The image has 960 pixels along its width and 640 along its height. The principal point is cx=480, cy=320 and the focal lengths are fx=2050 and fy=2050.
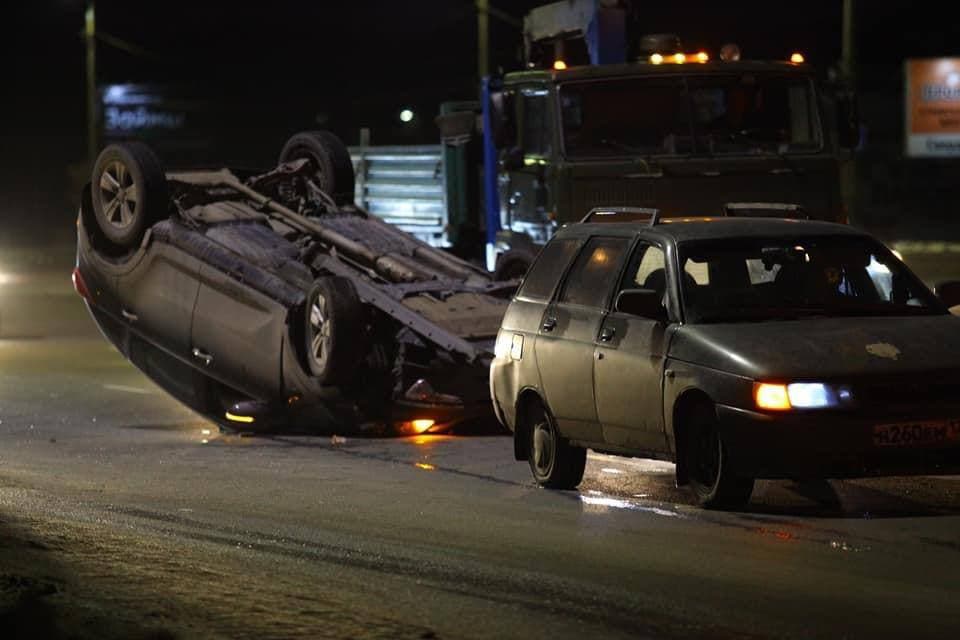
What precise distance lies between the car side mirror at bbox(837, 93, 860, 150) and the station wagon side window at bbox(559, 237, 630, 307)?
6.24 m

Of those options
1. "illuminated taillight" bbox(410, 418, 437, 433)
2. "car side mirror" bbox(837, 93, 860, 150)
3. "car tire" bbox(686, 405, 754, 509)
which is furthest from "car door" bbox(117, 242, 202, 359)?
"car tire" bbox(686, 405, 754, 509)

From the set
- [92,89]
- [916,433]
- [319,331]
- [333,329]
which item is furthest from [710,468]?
[92,89]

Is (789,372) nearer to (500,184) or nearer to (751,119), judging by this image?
(751,119)

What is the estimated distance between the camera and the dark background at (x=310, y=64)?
58.5 m

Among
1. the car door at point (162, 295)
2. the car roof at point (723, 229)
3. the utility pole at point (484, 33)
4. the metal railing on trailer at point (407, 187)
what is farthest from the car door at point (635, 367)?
the utility pole at point (484, 33)

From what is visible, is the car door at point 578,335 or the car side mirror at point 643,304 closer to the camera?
the car side mirror at point 643,304

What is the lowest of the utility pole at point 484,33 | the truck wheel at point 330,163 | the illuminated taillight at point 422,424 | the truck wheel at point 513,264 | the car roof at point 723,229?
the illuminated taillight at point 422,424

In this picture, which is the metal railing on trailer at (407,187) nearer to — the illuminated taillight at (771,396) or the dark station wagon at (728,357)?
the dark station wagon at (728,357)

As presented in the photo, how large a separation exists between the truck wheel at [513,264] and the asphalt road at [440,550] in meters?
3.34

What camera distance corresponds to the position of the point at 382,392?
577 inches

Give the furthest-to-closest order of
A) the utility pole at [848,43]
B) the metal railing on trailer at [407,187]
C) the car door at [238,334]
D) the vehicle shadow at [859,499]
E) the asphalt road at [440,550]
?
the utility pole at [848,43] < the metal railing on trailer at [407,187] < the car door at [238,334] < the vehicle shadow at [859,499] < the asphalt road at [440,550]

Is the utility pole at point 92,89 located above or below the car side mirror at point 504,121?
above

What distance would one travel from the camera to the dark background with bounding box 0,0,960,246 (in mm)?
58469

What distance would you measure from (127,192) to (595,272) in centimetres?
638
